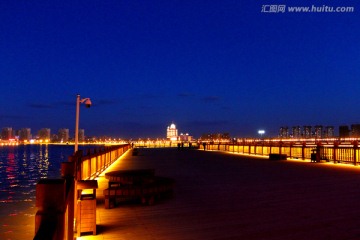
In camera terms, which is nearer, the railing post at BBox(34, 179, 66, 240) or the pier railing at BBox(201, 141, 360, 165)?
Result: the railing post at BBox(34, 179, 66, 240)

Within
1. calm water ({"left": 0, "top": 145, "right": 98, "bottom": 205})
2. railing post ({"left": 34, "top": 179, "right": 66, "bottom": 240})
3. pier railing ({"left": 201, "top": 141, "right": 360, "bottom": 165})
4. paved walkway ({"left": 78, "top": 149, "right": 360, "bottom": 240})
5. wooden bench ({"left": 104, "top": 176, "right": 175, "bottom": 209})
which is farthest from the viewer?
pier railing ({"left": 201, "top": 141, "right": 360, "bottom": 165})

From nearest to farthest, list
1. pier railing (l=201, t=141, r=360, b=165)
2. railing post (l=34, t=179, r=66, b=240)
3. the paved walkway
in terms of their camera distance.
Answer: railing post (l=34, t=179, r=66, b=240), the paved walkway, pier railing (l=201, t=141, r=360, b=165)

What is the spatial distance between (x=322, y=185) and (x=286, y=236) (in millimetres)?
7497

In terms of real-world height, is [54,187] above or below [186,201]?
above

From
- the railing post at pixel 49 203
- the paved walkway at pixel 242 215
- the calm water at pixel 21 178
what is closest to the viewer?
the railing post at pixel 49 203

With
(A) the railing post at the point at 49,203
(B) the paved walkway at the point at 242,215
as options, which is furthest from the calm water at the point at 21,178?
(A) the railing post at the point at 49,203

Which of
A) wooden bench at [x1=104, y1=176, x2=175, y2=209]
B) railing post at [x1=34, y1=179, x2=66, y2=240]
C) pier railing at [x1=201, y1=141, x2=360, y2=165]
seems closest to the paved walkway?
wooden bench at [x1=104, y1=176, x2=175, y2=209]

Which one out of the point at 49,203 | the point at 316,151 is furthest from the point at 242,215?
the point at 316,151

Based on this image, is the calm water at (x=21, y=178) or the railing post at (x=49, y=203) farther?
the calm water at (x=21, y=178)

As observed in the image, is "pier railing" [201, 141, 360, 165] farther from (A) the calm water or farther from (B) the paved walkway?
(A) the calm water

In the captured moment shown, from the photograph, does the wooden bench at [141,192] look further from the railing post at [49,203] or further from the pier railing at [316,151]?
the pier railing at [316,151]

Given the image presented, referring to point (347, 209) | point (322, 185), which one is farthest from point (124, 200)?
point (322, 185)

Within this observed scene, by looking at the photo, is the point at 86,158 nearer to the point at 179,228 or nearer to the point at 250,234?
the point at 179,228

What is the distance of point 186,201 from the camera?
10305mm
